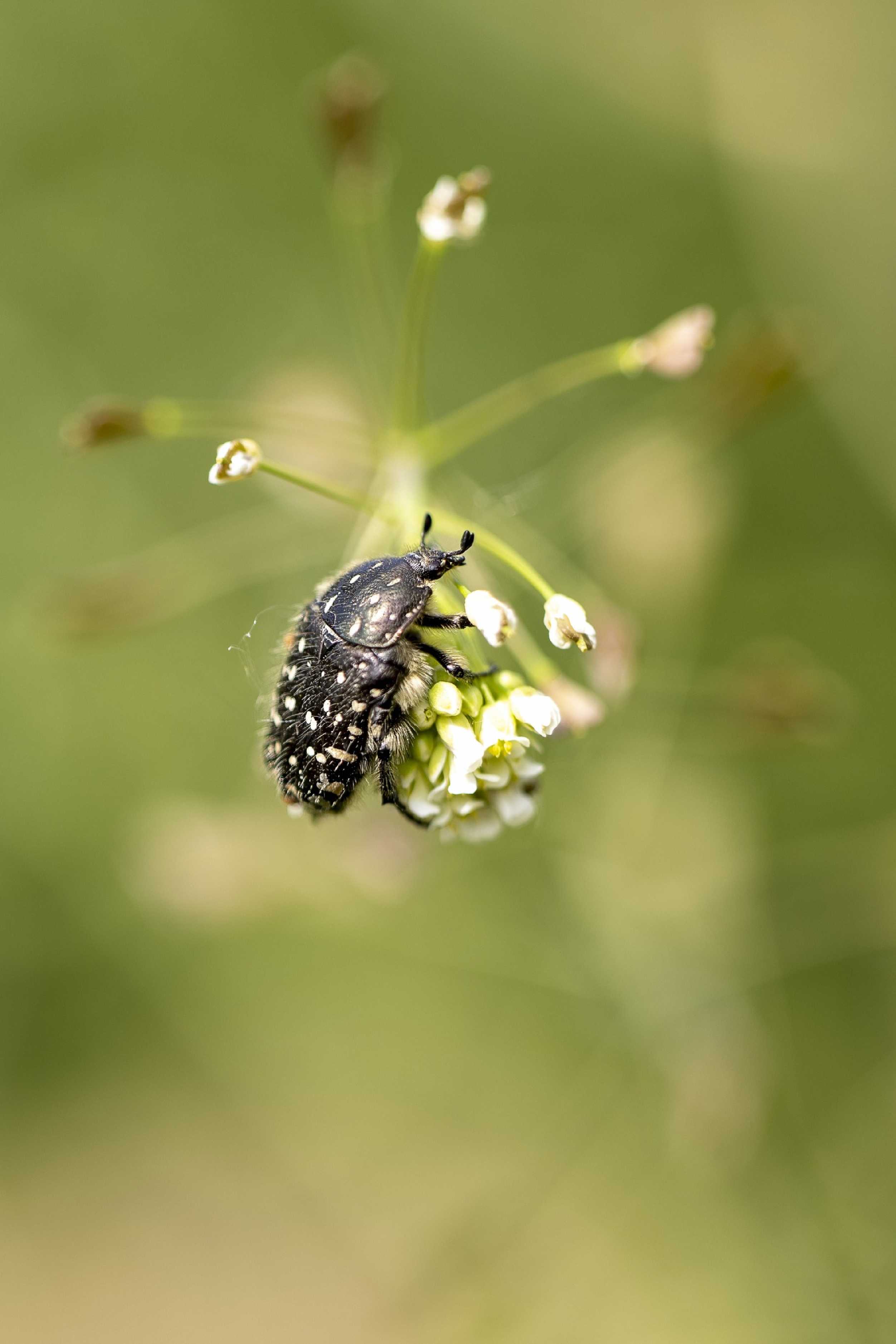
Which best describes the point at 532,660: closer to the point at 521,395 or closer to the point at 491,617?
the point at 491,617

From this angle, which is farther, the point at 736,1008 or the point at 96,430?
the point at 736,1008

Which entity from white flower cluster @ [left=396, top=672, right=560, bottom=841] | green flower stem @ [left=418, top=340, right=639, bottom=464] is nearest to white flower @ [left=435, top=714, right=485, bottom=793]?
white flower cluster @ [left=396, top=672, right=560, bottom=841]

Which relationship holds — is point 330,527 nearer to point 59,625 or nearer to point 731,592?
point 59,625

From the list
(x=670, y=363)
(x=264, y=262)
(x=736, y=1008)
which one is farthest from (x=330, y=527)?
(x=736, y=1008)

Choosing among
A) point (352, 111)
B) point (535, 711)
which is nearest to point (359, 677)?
point (535, 711)

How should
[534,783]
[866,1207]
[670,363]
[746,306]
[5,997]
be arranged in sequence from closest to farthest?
1. [534,783]
2. [670,363]
3. [866,1207]
4. [746,306]
5. [5,997]

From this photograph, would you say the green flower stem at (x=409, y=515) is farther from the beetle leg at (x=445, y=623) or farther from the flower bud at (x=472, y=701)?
the flower bud at (x=472, y=701)
